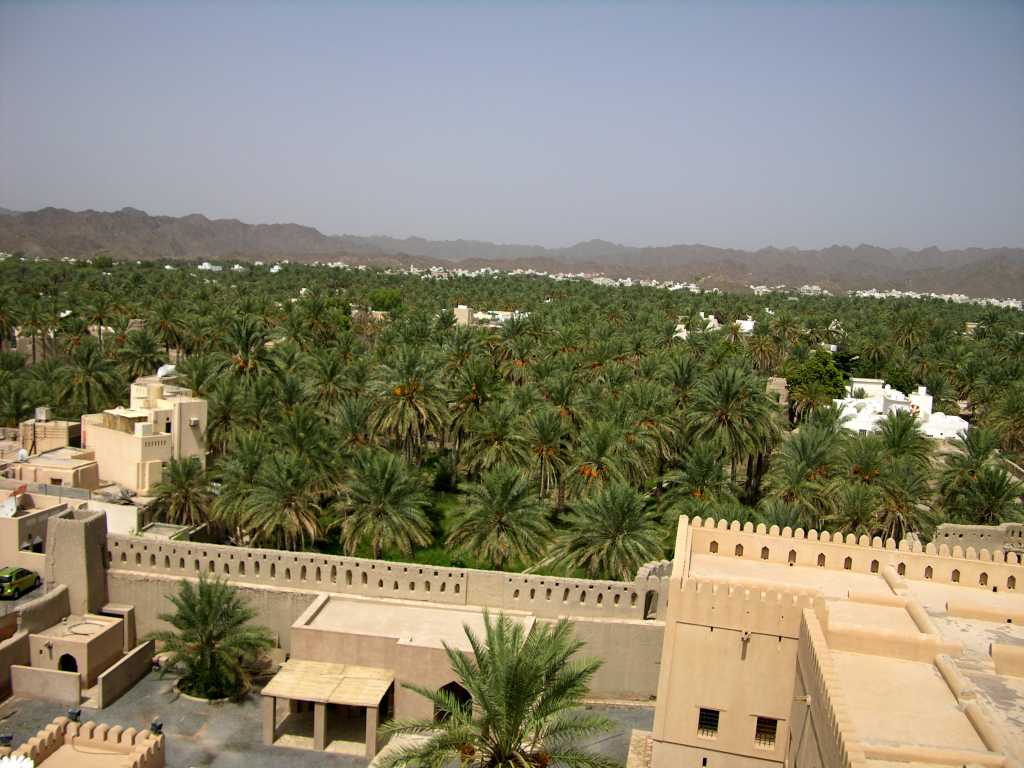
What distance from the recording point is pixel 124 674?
18328mm

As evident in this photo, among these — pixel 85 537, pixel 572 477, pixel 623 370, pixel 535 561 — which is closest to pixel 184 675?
pixel 85 537

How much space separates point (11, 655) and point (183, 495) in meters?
6.88

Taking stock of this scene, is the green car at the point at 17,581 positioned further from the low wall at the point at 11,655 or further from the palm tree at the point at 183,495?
the palm tree at the point at 183,495

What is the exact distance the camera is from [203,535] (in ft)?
80.3

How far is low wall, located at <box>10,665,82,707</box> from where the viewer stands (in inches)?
690

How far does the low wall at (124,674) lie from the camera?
17.6 metres

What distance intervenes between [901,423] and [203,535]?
22052mm

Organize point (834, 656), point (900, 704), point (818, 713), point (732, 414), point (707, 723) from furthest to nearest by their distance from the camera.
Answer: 1. point (732, 414)
2. point (707, 723)
3. point (834, 656)
4. point (818, 713)
5. point (900, 704)

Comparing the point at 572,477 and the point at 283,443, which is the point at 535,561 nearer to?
the point at 572,477

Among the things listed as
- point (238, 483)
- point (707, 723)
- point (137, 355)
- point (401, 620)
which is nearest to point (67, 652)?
point (238, 483)

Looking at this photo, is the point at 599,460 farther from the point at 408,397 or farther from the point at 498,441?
the point at 408,397

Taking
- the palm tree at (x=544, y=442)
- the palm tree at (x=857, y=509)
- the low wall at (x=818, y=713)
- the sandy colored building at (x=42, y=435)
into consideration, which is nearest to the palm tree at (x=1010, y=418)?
the palm tree at (x=857, y=509)

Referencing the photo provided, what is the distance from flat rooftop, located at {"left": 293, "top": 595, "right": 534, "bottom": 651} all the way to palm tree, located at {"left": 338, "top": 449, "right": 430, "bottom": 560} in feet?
8.24

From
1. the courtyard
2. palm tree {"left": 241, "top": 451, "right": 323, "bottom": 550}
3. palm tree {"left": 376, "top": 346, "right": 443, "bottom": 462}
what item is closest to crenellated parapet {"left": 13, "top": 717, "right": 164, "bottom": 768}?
the courtyard
